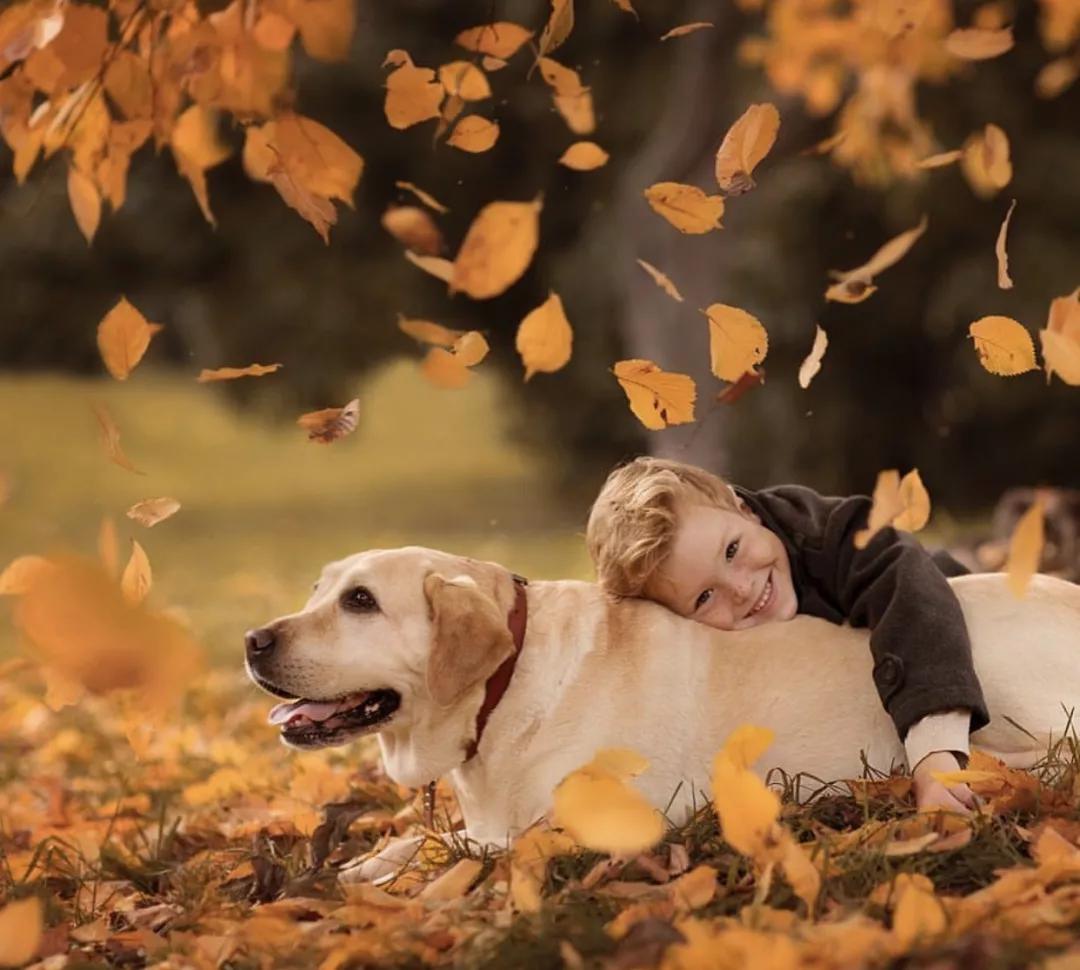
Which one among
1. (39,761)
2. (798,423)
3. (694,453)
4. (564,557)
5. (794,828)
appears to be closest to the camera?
(794,828)

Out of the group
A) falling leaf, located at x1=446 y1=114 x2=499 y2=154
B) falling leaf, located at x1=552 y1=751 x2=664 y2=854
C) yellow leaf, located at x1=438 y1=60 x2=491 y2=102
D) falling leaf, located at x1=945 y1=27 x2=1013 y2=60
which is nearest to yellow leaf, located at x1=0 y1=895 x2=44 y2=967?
falling leaf, located at x1=552 y1=751 x2=664 y2=854

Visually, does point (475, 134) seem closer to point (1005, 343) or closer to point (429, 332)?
point (429, 332)

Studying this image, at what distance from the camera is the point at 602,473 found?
15586 mm

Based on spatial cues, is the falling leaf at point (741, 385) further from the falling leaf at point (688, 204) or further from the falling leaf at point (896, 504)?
the falling leaf at point (896, 504)

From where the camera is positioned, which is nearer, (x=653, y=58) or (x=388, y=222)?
(x=388, y=222)

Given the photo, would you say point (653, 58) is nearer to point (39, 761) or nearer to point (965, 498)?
Result: point (965, 498)

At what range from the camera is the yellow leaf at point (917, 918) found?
228cm

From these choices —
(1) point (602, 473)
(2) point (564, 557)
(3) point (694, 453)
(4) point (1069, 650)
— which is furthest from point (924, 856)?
(1) point (602, 473)

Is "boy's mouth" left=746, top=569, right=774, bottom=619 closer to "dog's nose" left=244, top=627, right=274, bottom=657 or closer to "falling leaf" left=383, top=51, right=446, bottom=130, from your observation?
"dog's nose" left=244, top=627, right=274, bottom=657

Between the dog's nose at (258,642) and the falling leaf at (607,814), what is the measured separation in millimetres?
946

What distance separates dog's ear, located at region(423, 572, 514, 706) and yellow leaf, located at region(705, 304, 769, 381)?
75cm

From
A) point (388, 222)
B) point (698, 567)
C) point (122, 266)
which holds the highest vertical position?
point (388, 222)

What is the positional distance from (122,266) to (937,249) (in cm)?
835

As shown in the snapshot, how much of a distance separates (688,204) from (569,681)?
1.10m
